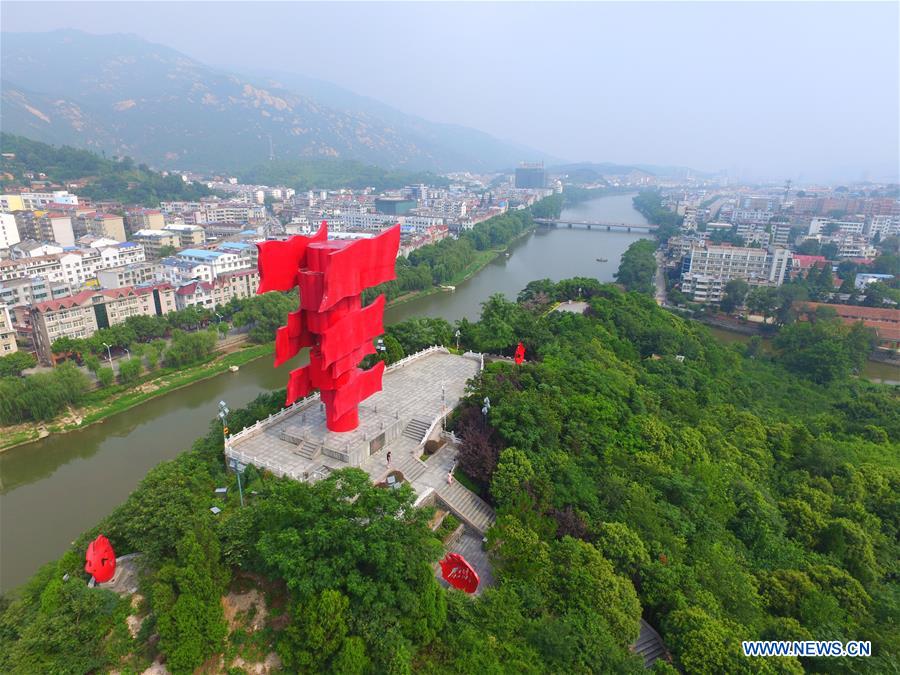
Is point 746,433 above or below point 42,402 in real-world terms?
above

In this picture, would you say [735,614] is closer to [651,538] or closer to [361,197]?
[651,538]

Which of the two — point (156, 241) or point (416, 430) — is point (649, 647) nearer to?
point (416, 430)

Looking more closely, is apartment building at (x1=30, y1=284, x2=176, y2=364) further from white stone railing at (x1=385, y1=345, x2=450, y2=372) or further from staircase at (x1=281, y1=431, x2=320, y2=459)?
staircase at (x1=281, y1=431, x2=320, y2=459)

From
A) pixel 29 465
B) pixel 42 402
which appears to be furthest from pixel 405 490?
pixel 42 402

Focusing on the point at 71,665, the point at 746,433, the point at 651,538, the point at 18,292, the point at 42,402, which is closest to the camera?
the point at 71,665

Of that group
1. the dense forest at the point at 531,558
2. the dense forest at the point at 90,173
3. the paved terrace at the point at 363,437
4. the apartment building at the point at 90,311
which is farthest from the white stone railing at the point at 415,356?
the dense forest at the point at 90,173
